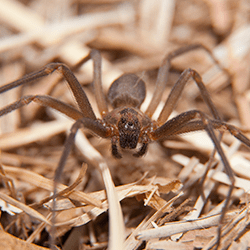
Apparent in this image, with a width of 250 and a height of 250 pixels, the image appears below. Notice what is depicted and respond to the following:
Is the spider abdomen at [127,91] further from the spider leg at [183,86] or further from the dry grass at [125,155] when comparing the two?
the spider leg at [183,86]

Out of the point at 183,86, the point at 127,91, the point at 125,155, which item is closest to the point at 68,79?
the point at 127,91

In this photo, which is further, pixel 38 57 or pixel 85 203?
pixel 38 57

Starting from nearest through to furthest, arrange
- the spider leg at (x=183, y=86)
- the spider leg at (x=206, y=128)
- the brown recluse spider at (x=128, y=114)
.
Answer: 1. the spider leg at (x=206, y=128)
2. the brown recluse spider at (x=128, y=114)
3. the spider leg at (x=183, y=86)

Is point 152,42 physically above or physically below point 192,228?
above

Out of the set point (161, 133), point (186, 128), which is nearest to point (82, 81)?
point (161, 133)

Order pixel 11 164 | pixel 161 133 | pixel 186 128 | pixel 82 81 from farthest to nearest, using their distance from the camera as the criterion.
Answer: pixel 82 81 → pixel 11 164 → pixel 161 133 → pixel 186 128

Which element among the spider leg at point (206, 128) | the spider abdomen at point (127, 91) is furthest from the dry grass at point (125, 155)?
the spider leg at point (206, 128)

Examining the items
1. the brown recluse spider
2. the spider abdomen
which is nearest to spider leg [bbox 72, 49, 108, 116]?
the brown recluse spider

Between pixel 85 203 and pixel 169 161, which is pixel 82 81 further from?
pixel 85 203

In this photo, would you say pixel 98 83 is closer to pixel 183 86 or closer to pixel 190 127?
pixel 183 86
